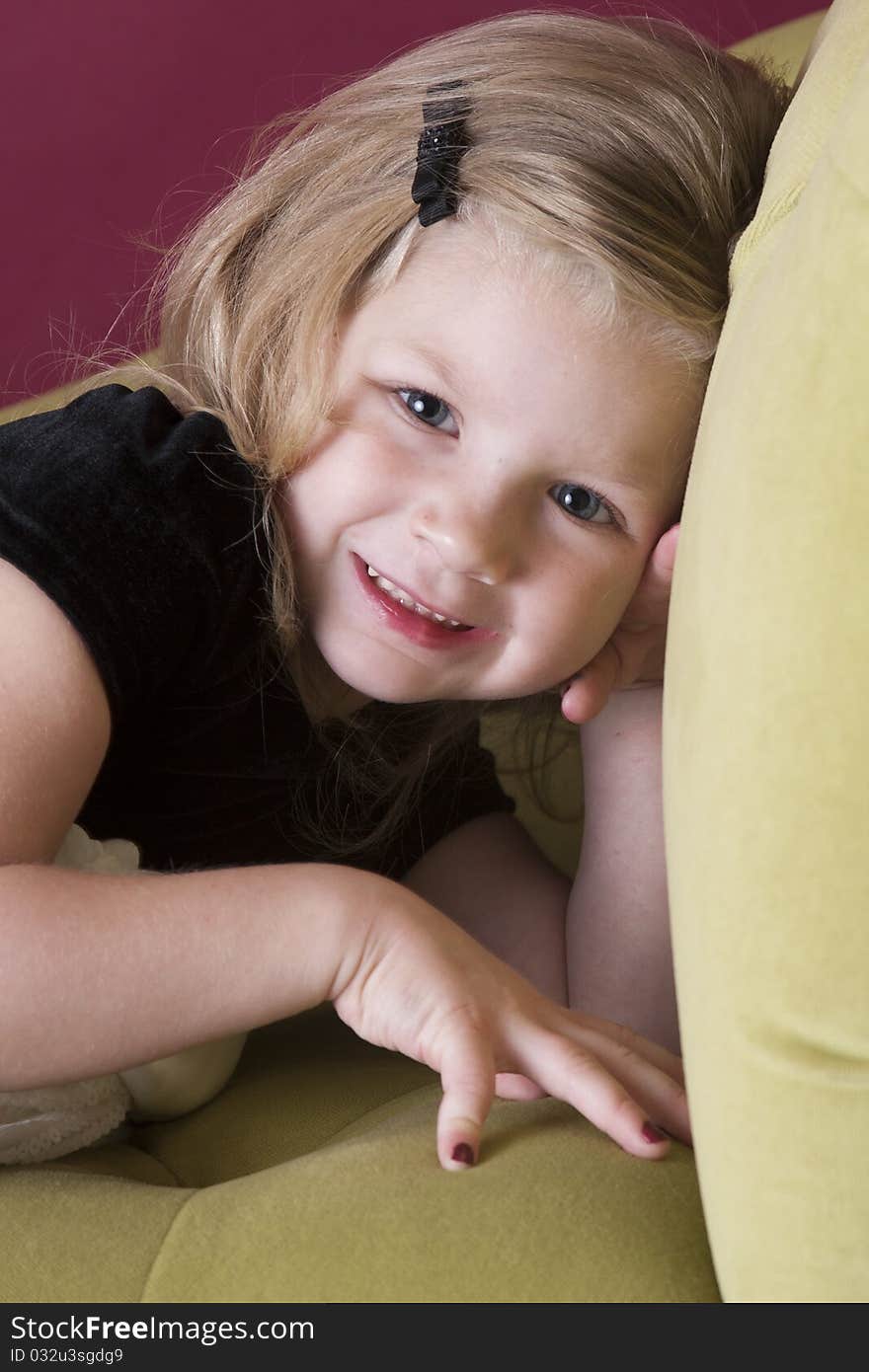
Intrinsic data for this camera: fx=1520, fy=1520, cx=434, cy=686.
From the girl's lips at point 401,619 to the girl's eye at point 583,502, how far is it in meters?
0.09

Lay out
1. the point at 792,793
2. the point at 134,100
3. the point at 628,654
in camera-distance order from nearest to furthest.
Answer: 1. the point at 792,793
2. the point at 628,654
3. the point at 134,100

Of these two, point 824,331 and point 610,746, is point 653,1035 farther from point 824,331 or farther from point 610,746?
point 824,331

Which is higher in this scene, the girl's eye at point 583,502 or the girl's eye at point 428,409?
the girl's eye at point 428,409

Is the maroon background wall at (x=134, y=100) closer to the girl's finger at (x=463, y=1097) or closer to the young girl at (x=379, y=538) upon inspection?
the young girl at (x=379, y=538)

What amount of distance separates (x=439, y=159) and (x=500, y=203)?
56mm

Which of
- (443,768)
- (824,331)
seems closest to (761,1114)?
(824,331)

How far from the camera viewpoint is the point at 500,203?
83 cm

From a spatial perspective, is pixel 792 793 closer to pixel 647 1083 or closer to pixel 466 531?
pixel 647 1083

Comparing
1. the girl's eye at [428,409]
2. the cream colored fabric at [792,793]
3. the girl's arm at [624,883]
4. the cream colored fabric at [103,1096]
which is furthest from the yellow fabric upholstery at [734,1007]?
the girl's arm at [624,883]

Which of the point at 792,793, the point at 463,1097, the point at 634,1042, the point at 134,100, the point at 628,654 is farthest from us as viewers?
the point at 134,100

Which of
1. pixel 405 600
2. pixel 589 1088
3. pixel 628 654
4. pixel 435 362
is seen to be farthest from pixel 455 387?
pixel 589 1088

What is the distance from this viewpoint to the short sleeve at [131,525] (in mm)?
763

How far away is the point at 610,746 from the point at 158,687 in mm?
356
